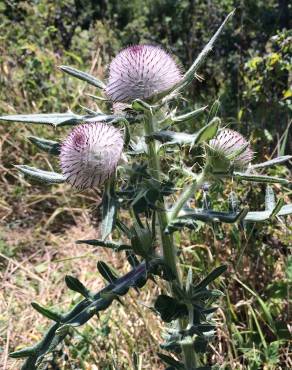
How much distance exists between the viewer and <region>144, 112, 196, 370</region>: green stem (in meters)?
1.56

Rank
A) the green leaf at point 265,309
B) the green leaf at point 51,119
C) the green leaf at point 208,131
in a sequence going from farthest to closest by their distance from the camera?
the green leaf at point 265,309
the green leaf at point 51,119
the green leaf at point 208,131

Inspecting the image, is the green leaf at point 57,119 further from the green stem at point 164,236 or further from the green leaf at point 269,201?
the green leaf at point 269,201

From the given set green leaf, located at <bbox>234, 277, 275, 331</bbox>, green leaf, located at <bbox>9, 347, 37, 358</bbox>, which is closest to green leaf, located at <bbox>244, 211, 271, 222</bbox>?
green leaf, located at <bbox>9, 347, 37, 358</bbox>

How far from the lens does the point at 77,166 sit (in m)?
1.51

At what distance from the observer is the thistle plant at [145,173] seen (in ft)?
A: 4.88

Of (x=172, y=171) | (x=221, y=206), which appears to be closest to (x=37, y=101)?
(x=221, y=206)

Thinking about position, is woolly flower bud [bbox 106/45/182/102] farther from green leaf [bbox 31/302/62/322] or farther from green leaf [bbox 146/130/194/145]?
green leaf [bbox 31/302/62/322]

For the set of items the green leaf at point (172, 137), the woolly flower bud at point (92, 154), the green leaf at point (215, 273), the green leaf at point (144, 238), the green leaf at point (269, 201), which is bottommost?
the green leaf at point (215, 273)

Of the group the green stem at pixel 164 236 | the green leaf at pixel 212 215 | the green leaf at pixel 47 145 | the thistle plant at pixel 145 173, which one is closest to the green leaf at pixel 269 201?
the thistle plant at pixel 145 173

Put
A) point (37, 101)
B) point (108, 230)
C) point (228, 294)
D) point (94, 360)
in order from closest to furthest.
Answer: point (108, 230), point (94, 360), point (228, 294), point (37, 101)

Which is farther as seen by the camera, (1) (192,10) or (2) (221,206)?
(1) (192,10)

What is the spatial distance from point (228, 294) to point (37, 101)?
278 centimetres

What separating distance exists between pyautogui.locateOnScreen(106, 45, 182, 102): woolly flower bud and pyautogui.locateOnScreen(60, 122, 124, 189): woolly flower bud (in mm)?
138

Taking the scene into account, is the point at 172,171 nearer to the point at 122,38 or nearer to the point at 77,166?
the point at 77,166
